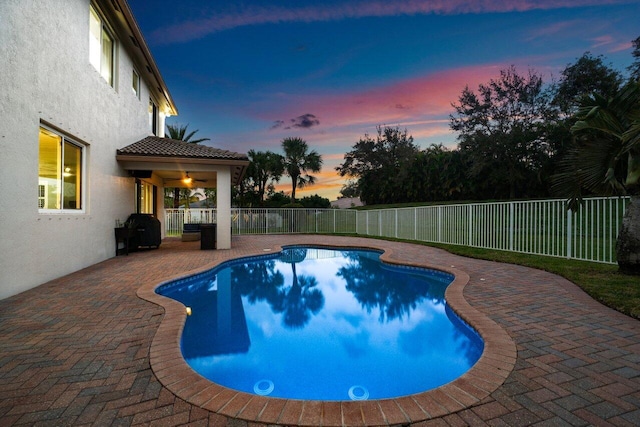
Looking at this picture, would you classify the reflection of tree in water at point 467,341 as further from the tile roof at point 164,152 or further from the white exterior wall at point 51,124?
the tile roof at point 164,152

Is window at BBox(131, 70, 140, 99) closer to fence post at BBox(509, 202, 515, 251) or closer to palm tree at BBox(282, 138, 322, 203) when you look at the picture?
fence post at BBox(509, 202, 515, 251)

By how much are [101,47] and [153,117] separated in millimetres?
6438

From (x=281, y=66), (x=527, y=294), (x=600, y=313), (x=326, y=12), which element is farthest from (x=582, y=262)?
(x=281, y=66)

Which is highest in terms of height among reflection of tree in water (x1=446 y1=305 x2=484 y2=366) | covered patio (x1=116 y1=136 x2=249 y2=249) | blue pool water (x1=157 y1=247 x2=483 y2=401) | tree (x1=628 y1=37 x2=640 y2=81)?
tree (x1=628 y1=37 x2=640 y2=81)

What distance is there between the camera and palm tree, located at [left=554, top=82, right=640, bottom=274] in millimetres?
5234

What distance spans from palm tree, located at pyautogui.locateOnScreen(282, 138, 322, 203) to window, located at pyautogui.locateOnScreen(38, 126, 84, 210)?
65.1ft

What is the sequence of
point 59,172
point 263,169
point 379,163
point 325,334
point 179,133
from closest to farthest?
point 325,334 < point 59,172 < point 263,169 < point 179,133 < point 379,163

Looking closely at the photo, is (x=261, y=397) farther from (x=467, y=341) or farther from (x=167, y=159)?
(x=167, y=159)

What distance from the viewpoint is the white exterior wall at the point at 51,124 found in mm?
4645

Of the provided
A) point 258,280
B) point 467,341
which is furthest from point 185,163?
point 467,341

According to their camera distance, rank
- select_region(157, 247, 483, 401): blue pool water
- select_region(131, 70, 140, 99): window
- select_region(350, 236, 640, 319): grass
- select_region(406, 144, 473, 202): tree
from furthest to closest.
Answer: select_region(406, 144, 473, 202): tree → select_region(131, 70, 140, 99): window → select_region(350, 236, 640, 319): grass → select_region(157, 247, 483, 401): blue pool water

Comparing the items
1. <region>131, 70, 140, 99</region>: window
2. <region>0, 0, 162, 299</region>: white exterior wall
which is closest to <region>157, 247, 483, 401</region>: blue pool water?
<region>0, 0, 162, 299</region>: white exterior wall

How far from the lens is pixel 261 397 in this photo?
222 cm

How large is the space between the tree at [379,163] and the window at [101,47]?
2360 centimetres
